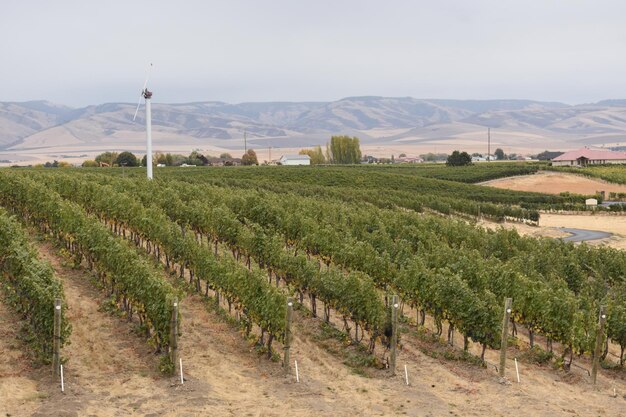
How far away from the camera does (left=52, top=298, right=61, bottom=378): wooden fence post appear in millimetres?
22766

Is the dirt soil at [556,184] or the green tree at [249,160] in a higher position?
the green tree at [249,160]

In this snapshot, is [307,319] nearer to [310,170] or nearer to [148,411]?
[148,411]

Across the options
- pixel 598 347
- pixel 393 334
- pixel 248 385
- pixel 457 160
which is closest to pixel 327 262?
pixel 393 334

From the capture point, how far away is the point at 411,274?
3178 cm

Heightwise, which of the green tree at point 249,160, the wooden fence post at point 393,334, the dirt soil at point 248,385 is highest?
the green tree at point 249,160

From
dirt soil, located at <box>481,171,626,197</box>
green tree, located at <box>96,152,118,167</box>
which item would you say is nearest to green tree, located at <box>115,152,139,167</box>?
green tree, located at <box>96,152,118,167</box>

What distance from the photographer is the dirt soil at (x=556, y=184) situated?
133125mm

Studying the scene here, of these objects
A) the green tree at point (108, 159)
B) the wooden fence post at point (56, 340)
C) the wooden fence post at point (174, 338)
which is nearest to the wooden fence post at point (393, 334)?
the wooden fence post at point (174, 338)

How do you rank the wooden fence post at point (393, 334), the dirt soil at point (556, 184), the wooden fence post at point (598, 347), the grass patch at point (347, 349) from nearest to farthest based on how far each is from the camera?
the wooden fence post at point (393, 334), the wooden fence post at point (598, 347), the grass patch at point (347, 349), the dirt soil at point (556, 184)

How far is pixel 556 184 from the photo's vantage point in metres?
140

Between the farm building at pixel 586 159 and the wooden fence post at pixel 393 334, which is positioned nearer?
the wooden fence post at pixel 393 334

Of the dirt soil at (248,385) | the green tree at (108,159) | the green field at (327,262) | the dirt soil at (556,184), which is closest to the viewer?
the dirt soil at (248,385)

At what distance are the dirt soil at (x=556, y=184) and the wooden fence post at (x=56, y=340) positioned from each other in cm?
11611

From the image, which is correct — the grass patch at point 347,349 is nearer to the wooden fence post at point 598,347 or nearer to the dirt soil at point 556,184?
the wooden fence post at point 598,347
